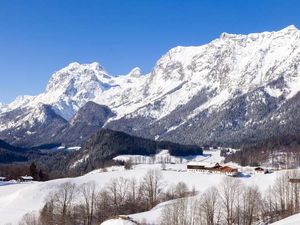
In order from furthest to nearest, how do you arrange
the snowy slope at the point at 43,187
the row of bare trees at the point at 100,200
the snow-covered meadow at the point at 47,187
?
the snowy slope at the point at 43,187 < the snow-covered meadow at the point at 47,187 < the row of bare trees at the point at 100,200

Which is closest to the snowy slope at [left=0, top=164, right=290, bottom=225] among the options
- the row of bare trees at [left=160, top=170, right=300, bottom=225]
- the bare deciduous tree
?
the bare deciduous tree

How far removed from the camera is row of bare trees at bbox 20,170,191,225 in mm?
116250

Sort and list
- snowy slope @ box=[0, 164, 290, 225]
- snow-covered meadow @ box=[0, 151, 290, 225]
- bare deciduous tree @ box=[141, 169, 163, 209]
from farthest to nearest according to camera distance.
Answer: bare deciduous tree @ box=[141, 169, 163, 209] → snowy slope @ box=[0, 164, 290, 225] → snow-covered meadow @ box=[0, 151, 290, 225]

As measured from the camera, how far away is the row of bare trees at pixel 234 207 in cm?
9554

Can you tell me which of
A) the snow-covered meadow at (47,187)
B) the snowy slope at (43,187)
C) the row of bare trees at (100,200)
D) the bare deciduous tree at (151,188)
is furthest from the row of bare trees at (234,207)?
the row of bare trees at (100,200)

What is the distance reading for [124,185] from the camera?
492ft

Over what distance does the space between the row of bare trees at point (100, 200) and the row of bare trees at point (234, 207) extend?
63.0 ft

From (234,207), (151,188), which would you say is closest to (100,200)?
(151,188)

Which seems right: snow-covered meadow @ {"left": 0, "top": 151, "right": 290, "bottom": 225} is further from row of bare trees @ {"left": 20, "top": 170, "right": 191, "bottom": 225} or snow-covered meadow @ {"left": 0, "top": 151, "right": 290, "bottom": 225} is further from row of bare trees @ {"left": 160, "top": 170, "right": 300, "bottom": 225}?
row of bare trees @ {"left": 160, "top": 170, "right": 300, "bottom": 225}

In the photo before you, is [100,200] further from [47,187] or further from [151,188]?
[47,187]

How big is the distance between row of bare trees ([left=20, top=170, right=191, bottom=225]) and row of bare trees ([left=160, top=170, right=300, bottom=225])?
1921cm

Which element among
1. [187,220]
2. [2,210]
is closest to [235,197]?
[187,220]

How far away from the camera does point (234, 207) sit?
10994 centimetres

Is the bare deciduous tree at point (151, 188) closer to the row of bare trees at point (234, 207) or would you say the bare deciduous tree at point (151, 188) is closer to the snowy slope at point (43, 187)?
the snowy slope at point (43, 187)
